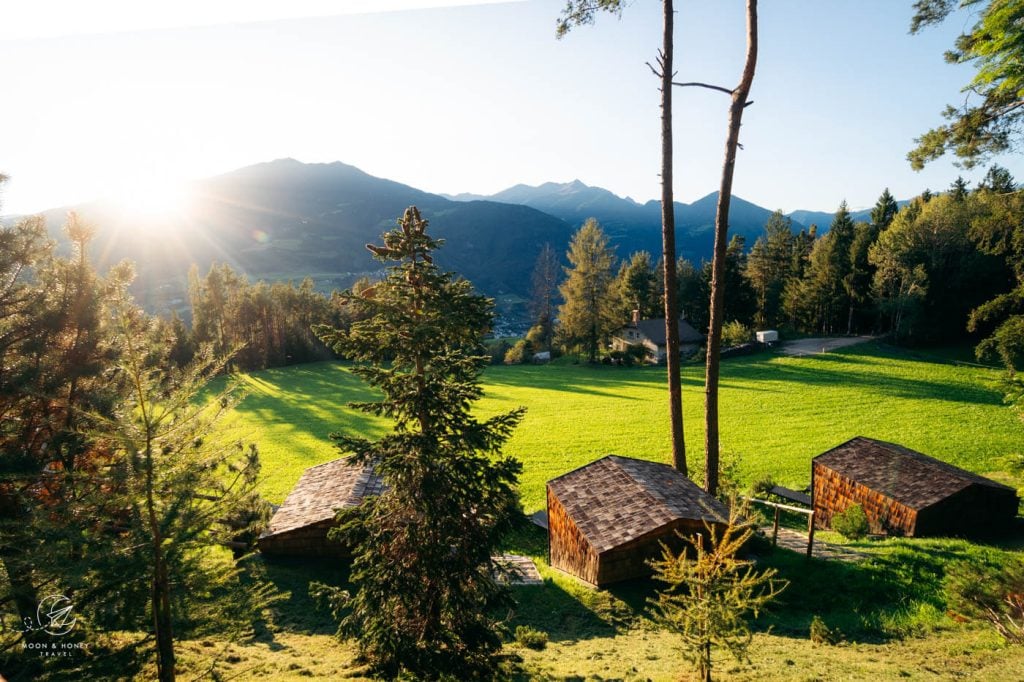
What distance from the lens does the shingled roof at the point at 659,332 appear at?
203ft

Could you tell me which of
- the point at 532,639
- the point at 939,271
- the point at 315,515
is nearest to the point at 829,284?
the point at 939,271

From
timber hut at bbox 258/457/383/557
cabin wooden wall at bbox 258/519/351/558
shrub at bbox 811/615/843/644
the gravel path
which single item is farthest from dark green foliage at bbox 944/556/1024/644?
the gravel path

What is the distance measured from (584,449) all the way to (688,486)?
15038 mm

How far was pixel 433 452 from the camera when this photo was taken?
7750mm

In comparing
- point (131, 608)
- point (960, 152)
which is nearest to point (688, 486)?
point (960, 152)

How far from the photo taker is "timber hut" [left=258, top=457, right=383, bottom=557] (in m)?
14.2

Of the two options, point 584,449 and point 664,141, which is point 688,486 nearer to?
point 664,141

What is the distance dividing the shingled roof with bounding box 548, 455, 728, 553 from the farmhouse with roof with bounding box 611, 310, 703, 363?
4641cm

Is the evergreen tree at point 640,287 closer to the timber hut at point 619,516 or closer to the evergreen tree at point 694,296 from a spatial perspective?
the evergreen tree at point 694,296

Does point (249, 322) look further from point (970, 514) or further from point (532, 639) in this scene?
point (970, 514)

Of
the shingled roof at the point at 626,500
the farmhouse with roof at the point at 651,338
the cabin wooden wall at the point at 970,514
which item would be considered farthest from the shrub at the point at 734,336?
the shingled roof at the point at 626,500

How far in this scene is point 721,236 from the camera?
14.3m

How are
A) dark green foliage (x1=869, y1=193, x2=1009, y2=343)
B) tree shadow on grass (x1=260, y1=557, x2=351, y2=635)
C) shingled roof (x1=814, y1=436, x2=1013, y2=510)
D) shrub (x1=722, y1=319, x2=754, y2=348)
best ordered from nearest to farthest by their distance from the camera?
tree shadow on grass (x1=260, y1=557, x2=351, y2=635) < shingled roof (x1=814, y1=436, x2=1013, y2=510) < dark green foliage (x1=869, y1=193, x2=1009, y2=343) < shrub (x1=722, y1=319, x2=754, y2=348)

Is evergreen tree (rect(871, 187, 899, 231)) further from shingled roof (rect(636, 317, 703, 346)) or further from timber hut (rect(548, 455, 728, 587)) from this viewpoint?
timber hut (rect(548, 455, 728, 587))
